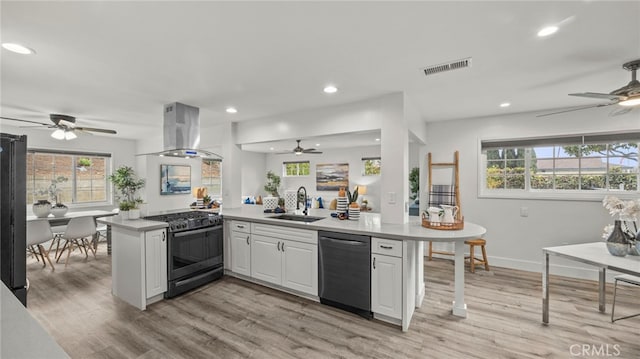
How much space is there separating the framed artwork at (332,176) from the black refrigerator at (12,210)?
6928 mm

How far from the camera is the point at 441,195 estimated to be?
4469mm

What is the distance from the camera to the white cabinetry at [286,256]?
3002 millimetres

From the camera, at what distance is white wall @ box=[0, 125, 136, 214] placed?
510 cm

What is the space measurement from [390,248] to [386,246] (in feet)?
0.13

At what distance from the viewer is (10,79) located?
2.60m

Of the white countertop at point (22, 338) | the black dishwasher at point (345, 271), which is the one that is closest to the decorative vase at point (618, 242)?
the black dishwasher at point (345, 271)

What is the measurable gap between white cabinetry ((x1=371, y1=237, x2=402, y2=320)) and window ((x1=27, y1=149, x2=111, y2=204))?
6.47 meters

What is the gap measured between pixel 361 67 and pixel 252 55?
3.00 feet

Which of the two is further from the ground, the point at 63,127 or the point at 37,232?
the point at 63,127

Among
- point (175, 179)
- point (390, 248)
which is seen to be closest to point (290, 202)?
point (390, 248)

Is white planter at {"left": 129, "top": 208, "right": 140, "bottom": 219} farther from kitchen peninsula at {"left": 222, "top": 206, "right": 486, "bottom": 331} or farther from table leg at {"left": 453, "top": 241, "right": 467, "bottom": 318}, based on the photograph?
table leg at {"left": 453, "top": 241, "right": 467, "bottom": 318}

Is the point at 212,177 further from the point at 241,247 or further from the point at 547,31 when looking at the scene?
the point at 547,31

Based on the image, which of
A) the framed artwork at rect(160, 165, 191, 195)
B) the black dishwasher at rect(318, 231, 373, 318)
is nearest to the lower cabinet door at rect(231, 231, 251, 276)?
the black dishwasher at rect(318, 231, 373, 318)

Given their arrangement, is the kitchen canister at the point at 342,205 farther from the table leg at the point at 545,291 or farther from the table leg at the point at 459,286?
the table leg at the point at 545,291
